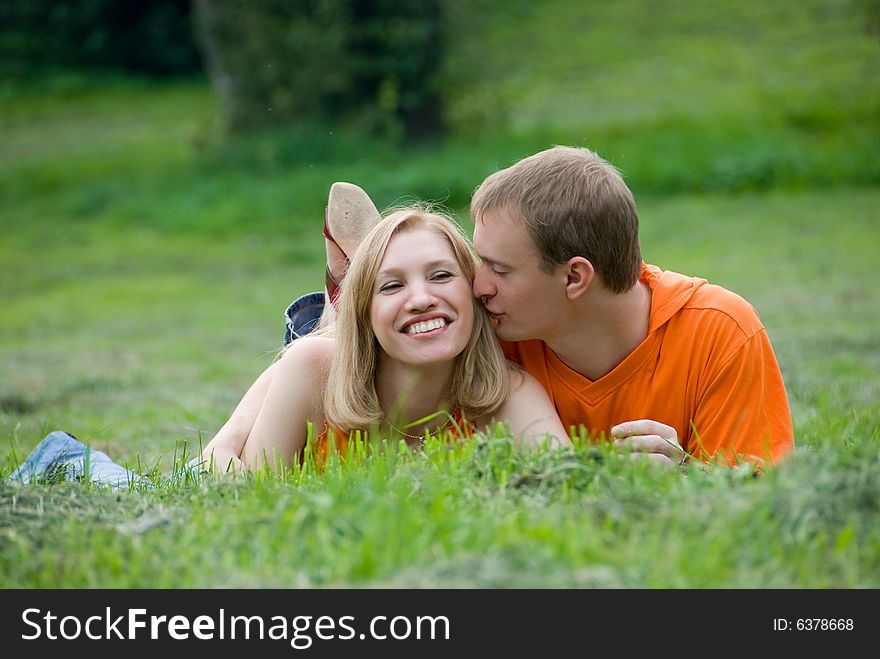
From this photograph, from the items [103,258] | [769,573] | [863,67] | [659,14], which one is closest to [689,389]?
[769,573]

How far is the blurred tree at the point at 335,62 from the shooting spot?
1777cm

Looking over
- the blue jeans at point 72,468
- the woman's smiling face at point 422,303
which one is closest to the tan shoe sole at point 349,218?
the woman's smiling face at point 422,303

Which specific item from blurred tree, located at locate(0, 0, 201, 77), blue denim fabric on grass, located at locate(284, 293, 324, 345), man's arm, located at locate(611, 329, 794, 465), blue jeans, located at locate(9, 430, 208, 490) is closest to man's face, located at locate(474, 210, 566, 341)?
man's arm, located at locate(611, 329, 794, 465)

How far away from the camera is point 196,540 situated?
2730mm

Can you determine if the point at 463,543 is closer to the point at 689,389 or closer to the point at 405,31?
the point at 689,389

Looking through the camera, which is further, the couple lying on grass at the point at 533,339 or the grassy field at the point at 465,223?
the couple lying on grass at the point at 533,339

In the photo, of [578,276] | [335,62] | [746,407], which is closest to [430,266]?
[578,276]

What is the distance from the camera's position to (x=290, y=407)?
424cm

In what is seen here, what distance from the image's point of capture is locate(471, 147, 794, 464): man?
13.0 feet

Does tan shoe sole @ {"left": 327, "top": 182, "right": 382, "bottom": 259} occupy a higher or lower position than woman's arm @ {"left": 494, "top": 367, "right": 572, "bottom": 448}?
higher

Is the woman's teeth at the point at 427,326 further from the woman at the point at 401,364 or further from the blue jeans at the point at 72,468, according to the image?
the blue jeans at the point at 72,468

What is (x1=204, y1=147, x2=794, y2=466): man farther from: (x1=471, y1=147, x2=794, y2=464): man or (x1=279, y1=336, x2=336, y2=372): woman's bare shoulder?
(x1=279, y1=336, x2=336, y2=372): woman's bare shoulder

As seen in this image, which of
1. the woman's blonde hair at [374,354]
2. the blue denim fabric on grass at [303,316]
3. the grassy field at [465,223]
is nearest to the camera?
the grassy field at [465,223]

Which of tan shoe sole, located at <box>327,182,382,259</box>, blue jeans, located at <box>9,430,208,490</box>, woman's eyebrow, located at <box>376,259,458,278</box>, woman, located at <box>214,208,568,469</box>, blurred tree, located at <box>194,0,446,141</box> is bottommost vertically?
blue jeans, located at <box>9,430,208,490</box>
